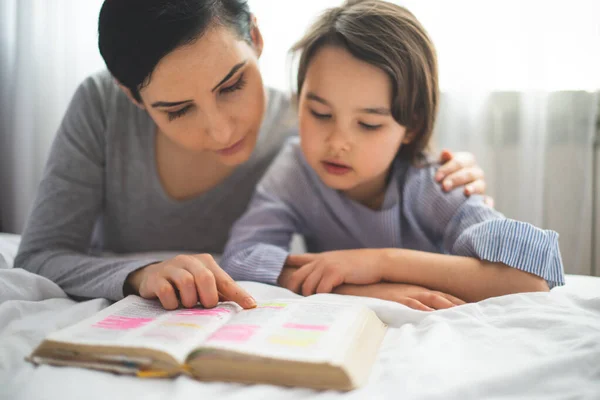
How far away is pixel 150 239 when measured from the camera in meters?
1.36

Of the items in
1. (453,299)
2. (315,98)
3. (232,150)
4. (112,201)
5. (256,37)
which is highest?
(256,37)

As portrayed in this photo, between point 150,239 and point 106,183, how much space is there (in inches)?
7.4

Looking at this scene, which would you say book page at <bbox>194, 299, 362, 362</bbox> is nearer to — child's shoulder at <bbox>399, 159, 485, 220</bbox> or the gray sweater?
the gray sweater

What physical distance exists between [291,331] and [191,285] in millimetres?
205

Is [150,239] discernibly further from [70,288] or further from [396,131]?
[396,131]

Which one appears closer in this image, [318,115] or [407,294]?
[407,294]

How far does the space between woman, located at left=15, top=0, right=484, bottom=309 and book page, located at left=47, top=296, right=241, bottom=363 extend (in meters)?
0.03

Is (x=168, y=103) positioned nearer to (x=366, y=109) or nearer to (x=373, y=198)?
(x=366, y=109)

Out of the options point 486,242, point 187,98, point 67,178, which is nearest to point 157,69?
point 187,98

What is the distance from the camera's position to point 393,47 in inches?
41.9

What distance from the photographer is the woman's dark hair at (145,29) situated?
864mm

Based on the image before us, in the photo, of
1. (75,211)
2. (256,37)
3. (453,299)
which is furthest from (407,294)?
(75,211)

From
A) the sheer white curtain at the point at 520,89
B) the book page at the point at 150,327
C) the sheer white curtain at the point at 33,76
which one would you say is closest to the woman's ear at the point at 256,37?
the sheer white curtain at the point at 520,89

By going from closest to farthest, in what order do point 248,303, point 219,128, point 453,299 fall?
point 248,303 → point 453,299 → point 219,128
